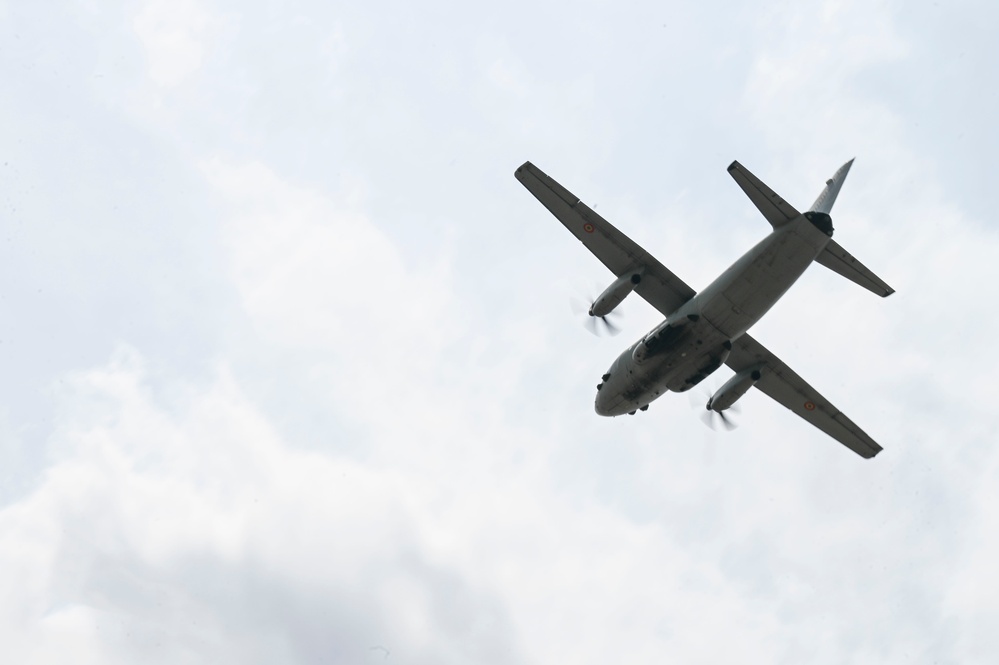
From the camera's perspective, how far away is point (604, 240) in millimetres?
30625

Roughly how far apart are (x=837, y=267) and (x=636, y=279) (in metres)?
6.71

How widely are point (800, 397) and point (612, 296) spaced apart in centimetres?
993

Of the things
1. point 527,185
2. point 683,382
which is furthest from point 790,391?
point 527,185

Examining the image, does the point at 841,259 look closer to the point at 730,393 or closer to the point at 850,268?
the point at 850,268

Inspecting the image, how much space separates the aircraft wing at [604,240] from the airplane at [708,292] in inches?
1.4

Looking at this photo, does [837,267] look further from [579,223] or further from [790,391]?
[579,223]

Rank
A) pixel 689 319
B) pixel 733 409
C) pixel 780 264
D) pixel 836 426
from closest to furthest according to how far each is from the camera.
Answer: pixel 780 264
pixel 689 319
pixel 733 409
pixel 836 426

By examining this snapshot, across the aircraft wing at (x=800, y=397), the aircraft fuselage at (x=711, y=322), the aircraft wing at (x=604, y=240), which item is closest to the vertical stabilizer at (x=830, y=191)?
the aircraft fuselage at (x=711, y=322)

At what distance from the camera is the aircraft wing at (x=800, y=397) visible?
1297 inches

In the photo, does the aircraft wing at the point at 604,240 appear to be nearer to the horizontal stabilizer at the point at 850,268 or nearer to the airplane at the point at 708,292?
the airplane at the point at 708,292

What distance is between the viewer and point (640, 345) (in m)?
30.2

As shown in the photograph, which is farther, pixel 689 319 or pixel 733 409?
pixel 733 409


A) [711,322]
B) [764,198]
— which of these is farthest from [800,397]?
[764,198]

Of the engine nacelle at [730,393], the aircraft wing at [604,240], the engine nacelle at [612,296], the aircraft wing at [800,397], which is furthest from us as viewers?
the aircraft wing at [800,397]
